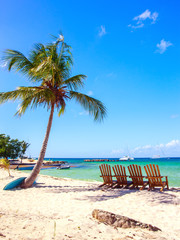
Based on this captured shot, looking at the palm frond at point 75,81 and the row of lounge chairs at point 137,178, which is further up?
the palm frond at point 75,81

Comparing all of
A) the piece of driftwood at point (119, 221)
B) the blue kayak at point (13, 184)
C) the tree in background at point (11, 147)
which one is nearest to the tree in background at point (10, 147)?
the tree in background at point (11, 147)

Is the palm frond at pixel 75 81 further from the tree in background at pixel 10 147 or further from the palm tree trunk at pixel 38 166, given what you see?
the tree in background at pixel 10 147

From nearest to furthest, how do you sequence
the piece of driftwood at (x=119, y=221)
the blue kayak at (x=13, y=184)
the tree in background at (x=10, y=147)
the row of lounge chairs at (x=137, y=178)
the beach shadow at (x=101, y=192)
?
the piece of driftwood at (x=119, y=221) → the beach shadow at (x=101, y=192) → the row of lounge chairs at (x=137, y=178) → the blue kayak at (x=13, y=184) → the tree in background at (x=10, y=147)

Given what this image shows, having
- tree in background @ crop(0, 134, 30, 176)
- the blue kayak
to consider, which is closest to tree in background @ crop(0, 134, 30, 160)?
tree in background @ crop(0, 134, 30, 176)

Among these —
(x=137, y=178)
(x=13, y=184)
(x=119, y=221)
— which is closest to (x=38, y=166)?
(x=13, y=184)

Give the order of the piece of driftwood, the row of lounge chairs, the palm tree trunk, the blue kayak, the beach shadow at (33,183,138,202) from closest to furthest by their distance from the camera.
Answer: the piece of driftwood
the beach shadow at (33,183,138,202)
the row of lounge chairs
the blue kayak
the palm tree trunk

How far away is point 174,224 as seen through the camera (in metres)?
3.92

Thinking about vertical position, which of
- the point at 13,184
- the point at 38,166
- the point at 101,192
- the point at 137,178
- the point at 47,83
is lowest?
the point at 101,192

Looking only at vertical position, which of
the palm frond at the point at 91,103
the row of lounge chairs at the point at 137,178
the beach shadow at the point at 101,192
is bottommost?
the beach shadow at the point at 101,192

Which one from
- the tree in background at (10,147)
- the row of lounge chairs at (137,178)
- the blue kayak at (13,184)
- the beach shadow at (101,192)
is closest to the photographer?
the beach shadow at (101,192)

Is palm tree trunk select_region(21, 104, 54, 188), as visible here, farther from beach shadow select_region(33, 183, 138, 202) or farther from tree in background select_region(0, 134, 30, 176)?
tree in background select_region(0, 134, 30, 176)

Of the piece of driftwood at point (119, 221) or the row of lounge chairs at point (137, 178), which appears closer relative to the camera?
the piece of driftwood at point (119, 221)

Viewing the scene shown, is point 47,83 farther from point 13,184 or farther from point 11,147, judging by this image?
point 11,147

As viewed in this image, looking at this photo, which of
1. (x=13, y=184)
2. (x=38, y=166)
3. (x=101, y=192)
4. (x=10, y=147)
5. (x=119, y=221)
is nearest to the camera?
(x=119, y=221)
